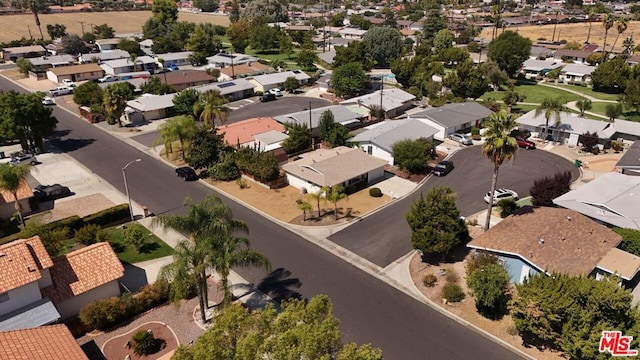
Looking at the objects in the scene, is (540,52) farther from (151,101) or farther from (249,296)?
(249,296)

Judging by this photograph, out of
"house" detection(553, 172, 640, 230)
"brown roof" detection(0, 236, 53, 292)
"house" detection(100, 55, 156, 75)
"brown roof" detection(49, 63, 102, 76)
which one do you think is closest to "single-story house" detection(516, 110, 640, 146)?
"house" detection(553, 172, 640, 230)

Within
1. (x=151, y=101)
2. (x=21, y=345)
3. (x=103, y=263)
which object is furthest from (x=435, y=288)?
(x=151, y=101)

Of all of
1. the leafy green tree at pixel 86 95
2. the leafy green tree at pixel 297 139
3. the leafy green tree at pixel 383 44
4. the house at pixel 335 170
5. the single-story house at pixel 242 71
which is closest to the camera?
the house at pixel 335 170

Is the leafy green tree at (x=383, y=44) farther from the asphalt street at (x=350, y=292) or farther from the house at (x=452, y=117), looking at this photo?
the asphalt street at (x=350, y=292)

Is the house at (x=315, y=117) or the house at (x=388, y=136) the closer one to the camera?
the house at (x=388, y=136)

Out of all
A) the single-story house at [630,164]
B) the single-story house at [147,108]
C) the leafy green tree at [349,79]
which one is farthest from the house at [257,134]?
the single-story house at [630,164]

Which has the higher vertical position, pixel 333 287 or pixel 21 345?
pixel 21 345

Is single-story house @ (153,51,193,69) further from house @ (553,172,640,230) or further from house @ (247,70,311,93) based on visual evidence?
house @ (553,172,640,230)
